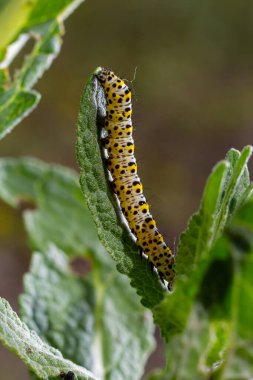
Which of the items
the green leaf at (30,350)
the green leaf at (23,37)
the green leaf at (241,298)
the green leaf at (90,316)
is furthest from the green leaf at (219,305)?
the green leaf at (90,316)

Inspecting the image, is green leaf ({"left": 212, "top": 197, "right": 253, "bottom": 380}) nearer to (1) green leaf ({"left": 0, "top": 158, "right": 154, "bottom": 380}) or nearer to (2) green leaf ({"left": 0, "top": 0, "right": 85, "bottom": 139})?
(2) green leaf ({"left": 0, "top": 0, "right": 85, "bottom": 139})

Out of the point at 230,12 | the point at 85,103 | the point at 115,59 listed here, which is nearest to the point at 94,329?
the point at 85,103

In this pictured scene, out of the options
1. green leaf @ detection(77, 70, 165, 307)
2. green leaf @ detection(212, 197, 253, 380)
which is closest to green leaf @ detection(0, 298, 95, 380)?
green leaf @ detection(77, 70, 165, 307)

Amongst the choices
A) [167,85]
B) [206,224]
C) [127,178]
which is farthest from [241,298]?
[167,85]

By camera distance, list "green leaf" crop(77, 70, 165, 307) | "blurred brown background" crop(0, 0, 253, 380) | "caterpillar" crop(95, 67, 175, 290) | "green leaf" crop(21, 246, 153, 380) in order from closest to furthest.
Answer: "green leaf" crop(77, 70, 165, 307), "caterpillar" crop(95, 67, 175, 290), "green leaf" crop(21, 246, 153, 380), "blurred brown background" crop(0, 0, 253, 380)

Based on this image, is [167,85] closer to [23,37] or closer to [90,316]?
[90,316]

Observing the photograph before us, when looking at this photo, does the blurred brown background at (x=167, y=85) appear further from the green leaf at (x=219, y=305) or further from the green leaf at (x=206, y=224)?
the green leaf at (x=219, y=305)

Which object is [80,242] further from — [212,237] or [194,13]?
[194,13]
